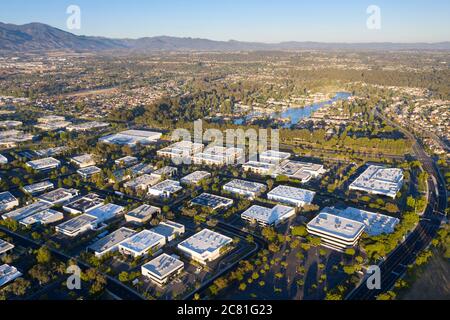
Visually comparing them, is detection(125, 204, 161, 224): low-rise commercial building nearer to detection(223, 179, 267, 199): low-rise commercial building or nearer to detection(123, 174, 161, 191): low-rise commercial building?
detection(123, 174, 161, 191): low-rise commercial building

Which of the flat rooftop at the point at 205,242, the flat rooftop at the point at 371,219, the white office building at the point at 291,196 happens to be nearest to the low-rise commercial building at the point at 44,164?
the flat rooftop at the point at 205,242

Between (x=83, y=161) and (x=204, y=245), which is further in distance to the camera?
(x=83, y=161)

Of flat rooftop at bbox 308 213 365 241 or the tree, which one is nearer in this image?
the tree

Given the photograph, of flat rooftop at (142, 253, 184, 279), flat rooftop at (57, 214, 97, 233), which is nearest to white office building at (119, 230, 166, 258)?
flat rooftop at (142, 253, 184, 279)

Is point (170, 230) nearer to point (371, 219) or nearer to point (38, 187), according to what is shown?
point (371, 219)

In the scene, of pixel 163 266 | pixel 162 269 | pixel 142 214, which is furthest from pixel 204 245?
pixel 142 214

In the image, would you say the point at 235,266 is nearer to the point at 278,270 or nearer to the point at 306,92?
the point at 278,270
